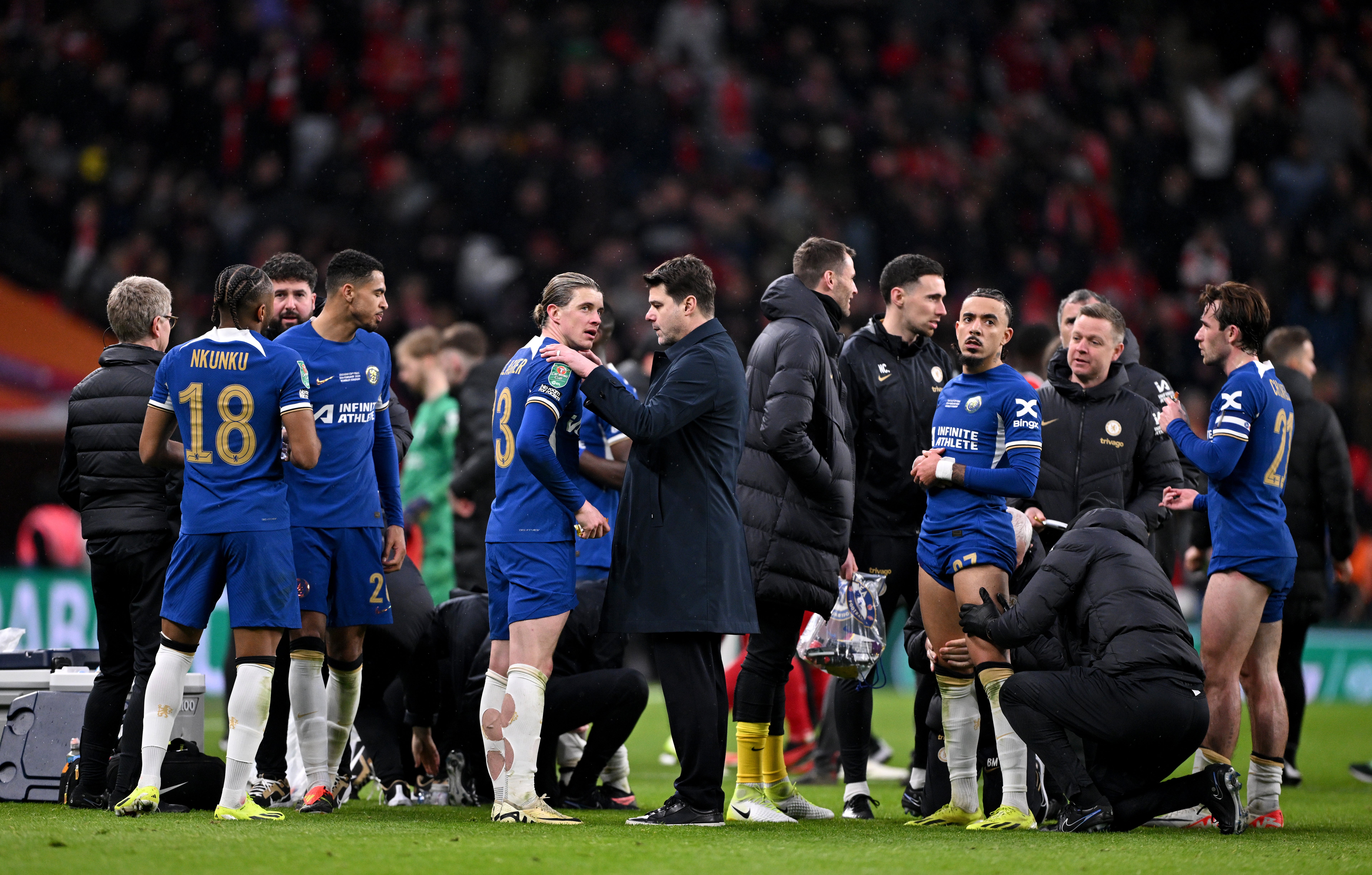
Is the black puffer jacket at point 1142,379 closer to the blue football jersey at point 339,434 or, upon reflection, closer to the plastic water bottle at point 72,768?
the blue football jersey at point 339,434

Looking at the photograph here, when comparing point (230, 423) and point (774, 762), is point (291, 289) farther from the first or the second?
point (774, 762)

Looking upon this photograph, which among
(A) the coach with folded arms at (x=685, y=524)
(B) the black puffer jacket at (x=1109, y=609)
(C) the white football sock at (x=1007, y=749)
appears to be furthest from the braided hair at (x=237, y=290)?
(C) the white football sock at (x=1007, y=749)

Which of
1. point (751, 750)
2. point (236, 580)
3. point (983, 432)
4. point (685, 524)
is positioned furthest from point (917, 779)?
point (236, 580)

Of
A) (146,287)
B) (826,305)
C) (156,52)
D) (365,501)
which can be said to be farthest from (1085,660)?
(156,52)

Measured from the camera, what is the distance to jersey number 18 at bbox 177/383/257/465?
5.38 metres

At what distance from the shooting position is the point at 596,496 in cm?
679

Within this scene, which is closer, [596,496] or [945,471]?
[945,471]

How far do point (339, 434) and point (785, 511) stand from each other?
1.87 meters

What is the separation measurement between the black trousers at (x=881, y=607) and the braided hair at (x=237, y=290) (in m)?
2.86

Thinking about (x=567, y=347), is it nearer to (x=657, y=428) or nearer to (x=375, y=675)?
(x=657, y=428)

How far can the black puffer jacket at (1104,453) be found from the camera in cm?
645

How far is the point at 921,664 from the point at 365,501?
248 cm

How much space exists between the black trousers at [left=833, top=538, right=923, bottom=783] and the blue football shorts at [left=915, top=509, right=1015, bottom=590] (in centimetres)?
44

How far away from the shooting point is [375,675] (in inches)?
265
